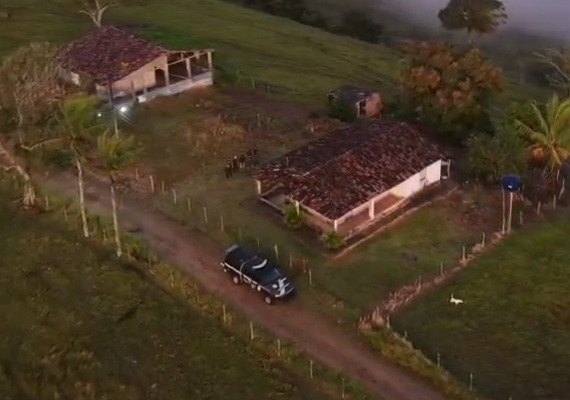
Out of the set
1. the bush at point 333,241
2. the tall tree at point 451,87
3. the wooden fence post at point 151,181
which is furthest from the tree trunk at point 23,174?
the tall tree at point 451,87

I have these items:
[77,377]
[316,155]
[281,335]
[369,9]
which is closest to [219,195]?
[316,155]

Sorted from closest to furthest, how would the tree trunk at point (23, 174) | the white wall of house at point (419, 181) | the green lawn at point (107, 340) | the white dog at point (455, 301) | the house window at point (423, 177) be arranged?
the green lawn at point (107, 340) → the white dog at point (455, 301) → the tree trunk at point (23, 174) → the white wall of house at point (419, 181) → the house window at point (423, 177)

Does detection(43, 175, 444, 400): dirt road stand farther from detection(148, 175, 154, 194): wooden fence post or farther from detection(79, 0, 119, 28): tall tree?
detection(79, 0, 119, 28): tall tree

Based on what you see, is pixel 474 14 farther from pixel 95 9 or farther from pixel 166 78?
pixel 166 78

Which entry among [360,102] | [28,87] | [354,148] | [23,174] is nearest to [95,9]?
[360,102]

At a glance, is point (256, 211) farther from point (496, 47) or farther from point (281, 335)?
point (496, 47)

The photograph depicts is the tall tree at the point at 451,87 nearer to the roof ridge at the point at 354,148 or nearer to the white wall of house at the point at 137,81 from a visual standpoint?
the roof ridge at the point at 354,148
